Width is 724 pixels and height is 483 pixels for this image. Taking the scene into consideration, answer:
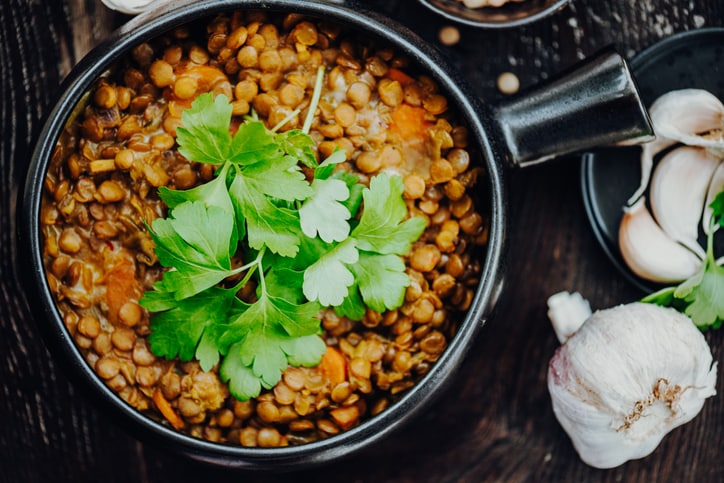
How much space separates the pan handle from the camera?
154cm

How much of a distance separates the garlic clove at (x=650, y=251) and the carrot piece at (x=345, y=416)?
0.74m

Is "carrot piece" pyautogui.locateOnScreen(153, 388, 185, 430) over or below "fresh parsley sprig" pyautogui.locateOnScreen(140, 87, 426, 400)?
below

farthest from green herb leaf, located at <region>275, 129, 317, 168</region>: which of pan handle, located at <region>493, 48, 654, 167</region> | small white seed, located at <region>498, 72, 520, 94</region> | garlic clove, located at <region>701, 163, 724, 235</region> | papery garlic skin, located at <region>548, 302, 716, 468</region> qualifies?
garlic clove, located at <region>701, 163, 724, 235</region>

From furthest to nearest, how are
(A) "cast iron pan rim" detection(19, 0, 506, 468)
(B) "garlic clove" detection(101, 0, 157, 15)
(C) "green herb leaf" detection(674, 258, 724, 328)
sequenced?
(C) "green herb leaf" detection(674, 258, 724, 328)
(B) "garlic clove" detection(101, 0, 157, 15)
(A) "cast iron pan rim" detection(19, 0, 506, 468)

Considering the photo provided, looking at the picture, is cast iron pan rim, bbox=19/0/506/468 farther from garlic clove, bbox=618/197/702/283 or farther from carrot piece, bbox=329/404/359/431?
garlic clove, bbox=618/197/702/283

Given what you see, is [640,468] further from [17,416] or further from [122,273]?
[17,416]

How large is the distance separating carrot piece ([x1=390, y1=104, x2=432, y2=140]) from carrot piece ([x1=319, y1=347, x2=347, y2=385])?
0.45 m

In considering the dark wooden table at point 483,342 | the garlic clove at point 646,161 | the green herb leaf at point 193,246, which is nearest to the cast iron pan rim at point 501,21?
the dark wooden table at point 483,342

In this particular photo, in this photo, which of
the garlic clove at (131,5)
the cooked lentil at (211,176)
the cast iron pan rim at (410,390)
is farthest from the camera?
the garlic clove at (131,5)

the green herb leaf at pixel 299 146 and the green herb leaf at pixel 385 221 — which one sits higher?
the green herb leaf at pixel 299 146

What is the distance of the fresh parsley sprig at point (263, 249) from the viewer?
4.79 feet

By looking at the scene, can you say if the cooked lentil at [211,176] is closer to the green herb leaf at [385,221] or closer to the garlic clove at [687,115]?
the green herb leaf at [385,221]

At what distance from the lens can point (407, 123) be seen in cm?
162

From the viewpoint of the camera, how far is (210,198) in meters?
1.47
